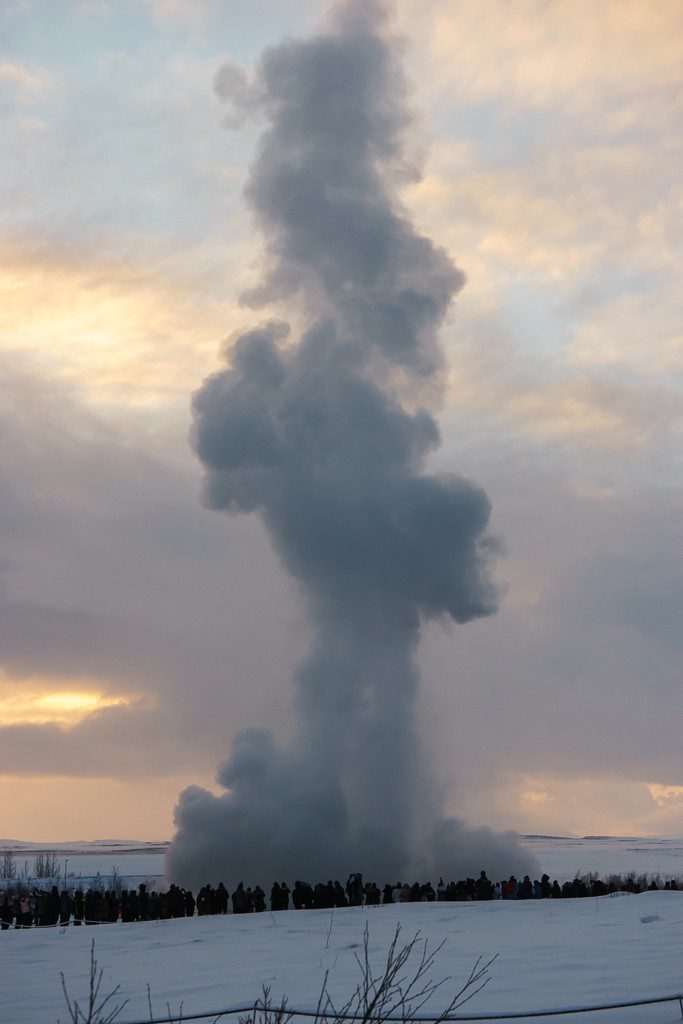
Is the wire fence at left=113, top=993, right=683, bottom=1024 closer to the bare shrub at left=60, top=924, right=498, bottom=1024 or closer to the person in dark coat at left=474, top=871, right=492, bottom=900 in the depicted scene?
the bare shrub at left=60, top=924, right=498, bottom=1024

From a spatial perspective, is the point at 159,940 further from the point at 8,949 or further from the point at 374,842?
the point at 374,842

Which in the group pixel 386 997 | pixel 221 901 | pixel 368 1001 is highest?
pixel 386 997

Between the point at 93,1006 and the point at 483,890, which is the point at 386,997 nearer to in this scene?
the point at 93,1006

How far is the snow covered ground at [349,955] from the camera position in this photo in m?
17.3

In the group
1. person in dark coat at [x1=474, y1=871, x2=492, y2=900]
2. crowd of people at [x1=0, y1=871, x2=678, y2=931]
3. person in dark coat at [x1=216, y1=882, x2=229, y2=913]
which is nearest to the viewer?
crowd of people at [x1=0, y1=871, x2=678, y2=931]

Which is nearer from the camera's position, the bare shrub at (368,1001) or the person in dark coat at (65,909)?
the bare shrub at (368,1001)

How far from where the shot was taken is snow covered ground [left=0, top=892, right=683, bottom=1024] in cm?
1734

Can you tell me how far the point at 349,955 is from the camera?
75.1 ft

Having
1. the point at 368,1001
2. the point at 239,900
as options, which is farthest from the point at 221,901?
the point at 368,1001

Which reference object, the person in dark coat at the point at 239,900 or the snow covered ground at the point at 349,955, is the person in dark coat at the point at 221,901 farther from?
the snow covered ground at the point at 349,955

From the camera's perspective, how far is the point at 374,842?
62.6 meters

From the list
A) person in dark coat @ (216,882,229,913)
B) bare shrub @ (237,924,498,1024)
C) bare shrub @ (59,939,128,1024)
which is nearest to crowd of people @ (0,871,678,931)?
person in dark coat @ (216,882,229,913)

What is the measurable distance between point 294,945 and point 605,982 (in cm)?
1117

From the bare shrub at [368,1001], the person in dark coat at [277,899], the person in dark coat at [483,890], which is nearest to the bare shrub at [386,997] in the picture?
the bare shrub at [368,1001]
